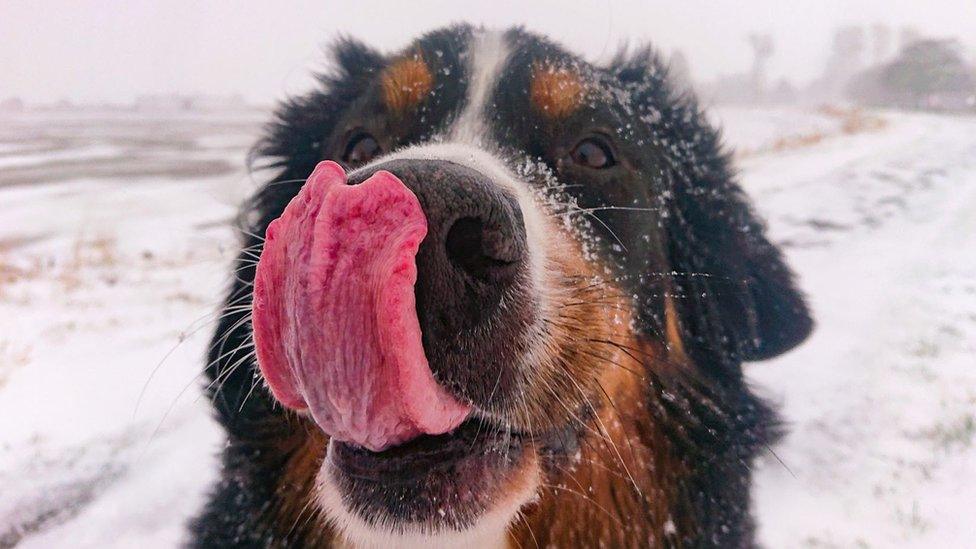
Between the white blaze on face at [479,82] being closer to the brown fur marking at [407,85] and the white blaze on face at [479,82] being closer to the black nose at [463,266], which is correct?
the brown fur marking at [407,85]

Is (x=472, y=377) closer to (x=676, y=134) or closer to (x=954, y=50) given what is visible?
(x=676, y=134)

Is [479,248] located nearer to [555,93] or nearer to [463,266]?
[463,266]

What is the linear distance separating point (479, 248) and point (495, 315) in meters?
0.15

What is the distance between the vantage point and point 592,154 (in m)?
1.85

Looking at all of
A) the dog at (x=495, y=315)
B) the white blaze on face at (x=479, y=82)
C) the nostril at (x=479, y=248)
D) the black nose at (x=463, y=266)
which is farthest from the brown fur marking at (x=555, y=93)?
the nostril at (x=479, y=248)

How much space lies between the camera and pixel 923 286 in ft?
8.53

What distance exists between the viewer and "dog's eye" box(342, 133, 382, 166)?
6.48 ft

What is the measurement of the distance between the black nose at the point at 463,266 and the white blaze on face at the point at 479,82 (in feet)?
1.97

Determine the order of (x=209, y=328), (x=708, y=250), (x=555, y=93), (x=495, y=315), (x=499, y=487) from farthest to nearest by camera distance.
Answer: (x=209, y=328) < (x=708, y=250) < (x=555, y=93) < (x=499, y=487) < (x=495, y=315)

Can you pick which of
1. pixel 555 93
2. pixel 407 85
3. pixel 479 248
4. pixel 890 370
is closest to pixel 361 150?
pixel 407 85

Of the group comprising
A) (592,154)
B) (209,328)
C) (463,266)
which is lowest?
(209,328)

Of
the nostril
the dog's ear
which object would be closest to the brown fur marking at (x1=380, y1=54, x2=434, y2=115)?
the dog's ear

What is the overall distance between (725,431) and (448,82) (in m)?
1.37

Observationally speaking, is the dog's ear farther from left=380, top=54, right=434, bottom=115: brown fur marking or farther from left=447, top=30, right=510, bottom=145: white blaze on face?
left=380, top=54, right=434, bottom=115: brown fur marking
